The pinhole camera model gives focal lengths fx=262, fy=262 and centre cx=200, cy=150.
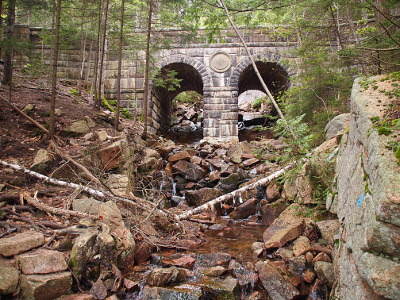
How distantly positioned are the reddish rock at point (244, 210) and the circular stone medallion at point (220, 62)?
9.03 meters

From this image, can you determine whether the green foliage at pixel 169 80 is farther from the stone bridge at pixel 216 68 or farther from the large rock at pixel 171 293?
the large rock at pixel 171 293

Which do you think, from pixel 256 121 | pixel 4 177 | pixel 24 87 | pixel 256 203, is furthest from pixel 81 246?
pixel 256 121

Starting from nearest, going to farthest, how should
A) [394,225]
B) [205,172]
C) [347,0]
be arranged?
[394,225] → [347,0] → [205,172]

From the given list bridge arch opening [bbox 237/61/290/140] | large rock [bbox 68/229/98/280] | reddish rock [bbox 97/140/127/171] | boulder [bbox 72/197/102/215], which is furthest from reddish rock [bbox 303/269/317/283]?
bridge arch opening [bbox 237/61/290/140]

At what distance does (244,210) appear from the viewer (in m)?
6.95

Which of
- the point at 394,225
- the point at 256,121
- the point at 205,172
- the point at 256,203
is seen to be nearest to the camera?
the point at 394,225

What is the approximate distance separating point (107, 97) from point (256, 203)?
1046 centimetres

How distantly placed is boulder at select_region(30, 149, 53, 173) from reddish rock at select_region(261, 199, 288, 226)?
5149 mm

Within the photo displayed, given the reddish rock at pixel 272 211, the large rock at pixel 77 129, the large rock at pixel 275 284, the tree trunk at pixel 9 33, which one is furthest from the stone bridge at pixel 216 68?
the large rock at pixel 275 284

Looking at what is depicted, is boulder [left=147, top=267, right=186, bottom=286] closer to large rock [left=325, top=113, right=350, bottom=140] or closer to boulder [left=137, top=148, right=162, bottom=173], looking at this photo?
large rock [left=325, top=113, right=350, bottom=140]

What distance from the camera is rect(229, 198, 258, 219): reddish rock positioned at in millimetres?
6922

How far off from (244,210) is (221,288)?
3692 millimetres

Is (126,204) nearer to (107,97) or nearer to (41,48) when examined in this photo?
(107,97)

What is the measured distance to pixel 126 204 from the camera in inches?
218
